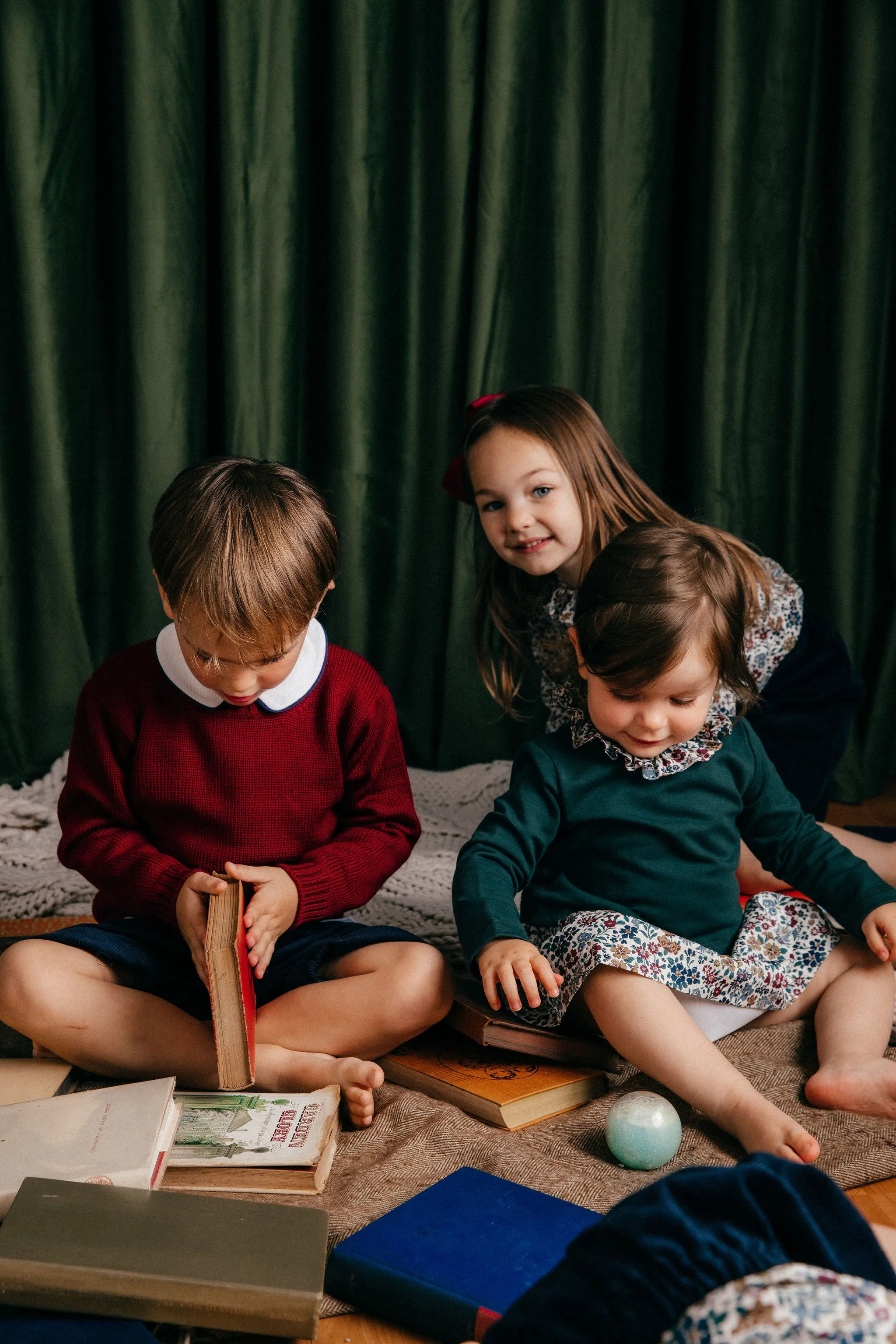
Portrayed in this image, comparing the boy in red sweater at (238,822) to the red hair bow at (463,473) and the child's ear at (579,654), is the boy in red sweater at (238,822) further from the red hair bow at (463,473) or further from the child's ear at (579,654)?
the red hair bow at (463,473)

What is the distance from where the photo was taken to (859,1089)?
0.95 metres

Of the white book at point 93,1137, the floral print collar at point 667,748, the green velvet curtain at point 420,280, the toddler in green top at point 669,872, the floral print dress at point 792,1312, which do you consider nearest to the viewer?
the floral print dress at point 792,1312

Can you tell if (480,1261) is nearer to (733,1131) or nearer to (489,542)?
(733,1131)

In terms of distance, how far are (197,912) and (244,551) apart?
29cm

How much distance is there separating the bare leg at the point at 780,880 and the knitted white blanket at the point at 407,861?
0.34 meters

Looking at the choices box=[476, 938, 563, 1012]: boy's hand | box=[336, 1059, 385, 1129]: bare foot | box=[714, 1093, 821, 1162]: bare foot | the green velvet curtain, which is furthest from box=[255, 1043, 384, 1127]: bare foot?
the green velvet curtain

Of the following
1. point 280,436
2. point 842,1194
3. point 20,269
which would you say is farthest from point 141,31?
point 842,1194

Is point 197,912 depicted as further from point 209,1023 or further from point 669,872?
point 669,872

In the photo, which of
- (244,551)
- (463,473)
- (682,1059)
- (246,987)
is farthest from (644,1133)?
(463,473)

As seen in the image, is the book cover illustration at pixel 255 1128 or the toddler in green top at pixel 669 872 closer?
the book cover illustration at pixel 255 1128

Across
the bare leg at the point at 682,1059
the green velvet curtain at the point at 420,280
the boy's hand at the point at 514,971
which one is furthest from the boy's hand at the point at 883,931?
the green velvet curtain at the point at 420,280

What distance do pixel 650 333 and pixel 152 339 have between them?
2.59ft

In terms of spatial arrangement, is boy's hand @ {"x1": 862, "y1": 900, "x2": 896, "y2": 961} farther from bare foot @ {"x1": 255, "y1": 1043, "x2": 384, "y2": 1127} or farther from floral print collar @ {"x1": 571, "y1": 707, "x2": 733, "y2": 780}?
bare foot @ {"x1": 255, "y1": 1043, "x2": 384, "y2": 1127}

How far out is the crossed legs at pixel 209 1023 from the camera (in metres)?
0.95
